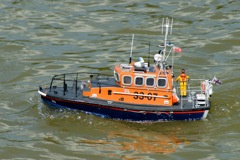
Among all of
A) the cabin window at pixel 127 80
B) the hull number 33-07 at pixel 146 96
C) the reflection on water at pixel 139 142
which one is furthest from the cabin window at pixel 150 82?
the reflection on water at pixel 139 142

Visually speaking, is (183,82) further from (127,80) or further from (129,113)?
(129,113)

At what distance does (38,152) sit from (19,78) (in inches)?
362

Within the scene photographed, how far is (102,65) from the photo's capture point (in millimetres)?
36719

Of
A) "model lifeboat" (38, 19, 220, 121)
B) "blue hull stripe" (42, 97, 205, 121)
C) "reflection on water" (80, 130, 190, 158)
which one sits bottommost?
"reflection on water" (80, 130, 190, 158)

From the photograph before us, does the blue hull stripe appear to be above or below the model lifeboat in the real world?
below

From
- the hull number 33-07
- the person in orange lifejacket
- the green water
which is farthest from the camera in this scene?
the person in orange lifejacket

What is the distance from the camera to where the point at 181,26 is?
143 feet

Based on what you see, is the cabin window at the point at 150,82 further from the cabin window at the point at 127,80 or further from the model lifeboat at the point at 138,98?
the cabin window at the point at 127,80

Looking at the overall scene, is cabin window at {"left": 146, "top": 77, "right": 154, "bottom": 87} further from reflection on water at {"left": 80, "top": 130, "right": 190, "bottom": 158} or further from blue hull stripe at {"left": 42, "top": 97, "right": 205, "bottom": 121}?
reflection on water at {"left": 80, "top": 130, "right": 190, "bottom": 158}

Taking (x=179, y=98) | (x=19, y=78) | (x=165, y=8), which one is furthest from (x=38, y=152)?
Result: (x=165, y=8)

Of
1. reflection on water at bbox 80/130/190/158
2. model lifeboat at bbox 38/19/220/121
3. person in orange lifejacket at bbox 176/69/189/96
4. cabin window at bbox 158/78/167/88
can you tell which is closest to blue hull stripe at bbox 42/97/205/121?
model lifeboat at bbox 38/19/220/121

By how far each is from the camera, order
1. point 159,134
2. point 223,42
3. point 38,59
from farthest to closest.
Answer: point 223,42, point 38,59, point 159,134

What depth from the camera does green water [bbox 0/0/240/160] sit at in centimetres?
2695

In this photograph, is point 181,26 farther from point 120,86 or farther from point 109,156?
point 109,156
